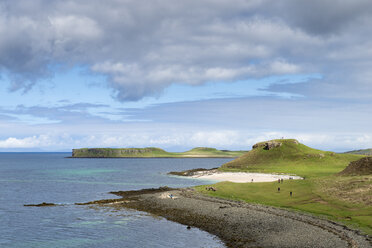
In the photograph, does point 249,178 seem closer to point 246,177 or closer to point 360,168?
point 246,177

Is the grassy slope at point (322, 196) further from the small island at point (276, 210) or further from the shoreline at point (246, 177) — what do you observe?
the shoreline at point (246, 177)

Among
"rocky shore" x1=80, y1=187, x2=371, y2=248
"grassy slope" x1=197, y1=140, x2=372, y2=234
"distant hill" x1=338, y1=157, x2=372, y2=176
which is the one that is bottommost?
"rocky shore" x1=80, y1=187, x2=371, y2=248

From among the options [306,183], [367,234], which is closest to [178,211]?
[367,234]

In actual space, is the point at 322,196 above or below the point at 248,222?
above

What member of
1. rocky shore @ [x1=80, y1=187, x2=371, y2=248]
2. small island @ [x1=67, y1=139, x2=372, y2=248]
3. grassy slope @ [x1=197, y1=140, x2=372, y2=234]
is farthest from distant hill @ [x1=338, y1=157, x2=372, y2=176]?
rocky shore @ [x1=80, y1=187, x2=371, y2=248]

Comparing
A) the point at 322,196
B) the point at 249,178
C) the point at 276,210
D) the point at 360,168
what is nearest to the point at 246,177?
the point at 249,178

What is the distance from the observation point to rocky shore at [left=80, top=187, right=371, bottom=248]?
141ft

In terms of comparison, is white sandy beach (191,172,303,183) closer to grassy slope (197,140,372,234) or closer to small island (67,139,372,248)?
grassy slope (197,140,372,234)

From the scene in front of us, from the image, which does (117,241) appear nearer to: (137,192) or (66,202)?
(66,202)

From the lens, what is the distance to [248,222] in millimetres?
54031

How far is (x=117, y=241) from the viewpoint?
46.7 meters

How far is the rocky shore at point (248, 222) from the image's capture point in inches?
1692

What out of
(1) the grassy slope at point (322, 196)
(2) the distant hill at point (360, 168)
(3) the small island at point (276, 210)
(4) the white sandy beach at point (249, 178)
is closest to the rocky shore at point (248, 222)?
(3) the small island at point (276, 210)

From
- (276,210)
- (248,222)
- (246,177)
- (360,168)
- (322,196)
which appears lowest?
(248,222)
